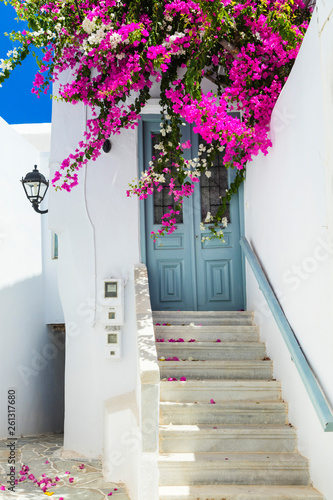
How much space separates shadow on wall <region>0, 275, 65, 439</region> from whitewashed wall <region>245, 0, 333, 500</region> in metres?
4.18

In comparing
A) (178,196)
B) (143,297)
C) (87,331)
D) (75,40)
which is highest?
(75,40)

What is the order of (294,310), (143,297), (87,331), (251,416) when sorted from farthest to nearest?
(87,331)
(143,297)
(251,416)
(294,310)

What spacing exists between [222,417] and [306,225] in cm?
180

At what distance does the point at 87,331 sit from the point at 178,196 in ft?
6.02

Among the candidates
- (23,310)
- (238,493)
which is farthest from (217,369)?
(23,310)

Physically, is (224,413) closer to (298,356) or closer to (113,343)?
(298,356)

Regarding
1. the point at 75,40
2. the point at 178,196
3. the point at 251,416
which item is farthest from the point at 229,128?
the point at 251,416

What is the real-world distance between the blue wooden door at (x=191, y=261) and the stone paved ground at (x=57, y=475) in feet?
6.16

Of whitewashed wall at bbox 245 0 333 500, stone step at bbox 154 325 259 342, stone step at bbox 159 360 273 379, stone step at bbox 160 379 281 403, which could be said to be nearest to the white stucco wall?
stone step at bbox 154 325 259 342

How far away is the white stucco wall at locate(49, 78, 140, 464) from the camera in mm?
5965

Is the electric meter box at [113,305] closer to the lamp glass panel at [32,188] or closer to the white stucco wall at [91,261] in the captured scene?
the white stucco wall at [91,261]

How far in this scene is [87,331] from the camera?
609cm

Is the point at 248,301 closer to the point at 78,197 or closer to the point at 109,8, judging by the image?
the point at 78,197

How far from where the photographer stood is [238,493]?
12.6 ft
